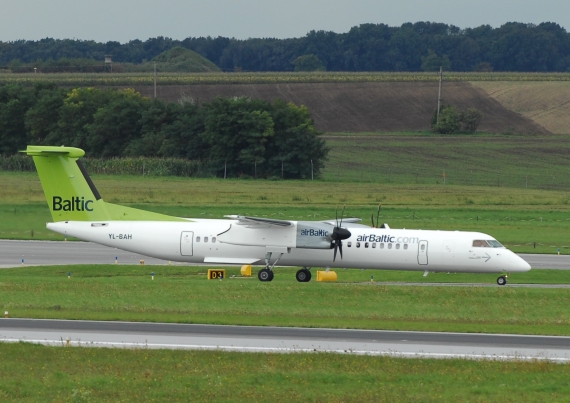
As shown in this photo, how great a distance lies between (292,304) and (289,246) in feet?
22.3

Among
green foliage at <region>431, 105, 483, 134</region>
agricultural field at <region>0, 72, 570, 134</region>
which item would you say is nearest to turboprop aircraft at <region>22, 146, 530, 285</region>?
green foliage at <region>431, 105, 483, 134</region>

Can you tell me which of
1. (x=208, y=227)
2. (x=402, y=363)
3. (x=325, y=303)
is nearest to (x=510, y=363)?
(x=402, y=363)

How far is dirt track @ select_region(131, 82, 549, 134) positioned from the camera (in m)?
116

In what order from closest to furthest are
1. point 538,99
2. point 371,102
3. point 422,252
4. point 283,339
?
point 283,339 < point 422,252 < point 371,102 < point 538,99

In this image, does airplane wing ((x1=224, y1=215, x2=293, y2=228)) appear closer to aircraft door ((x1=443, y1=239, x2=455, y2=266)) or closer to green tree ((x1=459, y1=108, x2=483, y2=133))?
aircraft door ((x1=443, y1=239, x2=455, y2=266))

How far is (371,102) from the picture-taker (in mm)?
122125

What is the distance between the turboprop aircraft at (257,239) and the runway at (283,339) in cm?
1077

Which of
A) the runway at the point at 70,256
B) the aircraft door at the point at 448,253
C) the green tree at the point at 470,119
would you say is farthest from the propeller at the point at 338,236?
the green tree at the point at 470,119

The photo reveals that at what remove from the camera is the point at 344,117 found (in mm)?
117375

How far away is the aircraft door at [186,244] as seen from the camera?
114 feet

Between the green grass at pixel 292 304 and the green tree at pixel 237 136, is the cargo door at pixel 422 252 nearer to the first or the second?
the green grass at pixel 292 304

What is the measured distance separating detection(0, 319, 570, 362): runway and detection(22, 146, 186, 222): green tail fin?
1155 centimetres

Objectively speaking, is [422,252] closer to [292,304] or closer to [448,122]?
[292,304]

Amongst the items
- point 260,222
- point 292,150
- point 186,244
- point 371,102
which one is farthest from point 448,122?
point 186,244
